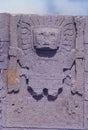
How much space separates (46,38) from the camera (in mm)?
8578

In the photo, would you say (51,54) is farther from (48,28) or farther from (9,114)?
(9,114)

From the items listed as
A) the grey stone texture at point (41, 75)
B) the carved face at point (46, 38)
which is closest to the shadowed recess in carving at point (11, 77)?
the grey stone texture at point (41, 75)

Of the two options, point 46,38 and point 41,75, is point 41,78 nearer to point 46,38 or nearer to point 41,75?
point 41,75

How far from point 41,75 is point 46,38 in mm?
540

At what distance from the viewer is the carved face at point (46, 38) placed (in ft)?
28.1

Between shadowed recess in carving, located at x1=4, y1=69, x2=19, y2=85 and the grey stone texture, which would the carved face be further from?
shadowed recess in carving, located at x1=4, y1=69, x2=19, y2=85

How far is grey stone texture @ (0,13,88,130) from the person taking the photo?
8.66 meters

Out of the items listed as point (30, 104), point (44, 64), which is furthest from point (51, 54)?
point (30, 104)

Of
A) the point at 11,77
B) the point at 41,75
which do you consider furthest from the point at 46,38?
the point at 11,77

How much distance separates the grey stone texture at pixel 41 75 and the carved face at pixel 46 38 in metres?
0.01

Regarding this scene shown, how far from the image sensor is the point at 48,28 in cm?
865

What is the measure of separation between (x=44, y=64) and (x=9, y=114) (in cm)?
88

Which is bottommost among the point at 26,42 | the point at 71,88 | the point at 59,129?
the point at 59,129

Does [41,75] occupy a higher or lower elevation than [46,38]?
lower
